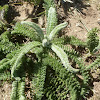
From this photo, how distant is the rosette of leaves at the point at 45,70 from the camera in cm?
174

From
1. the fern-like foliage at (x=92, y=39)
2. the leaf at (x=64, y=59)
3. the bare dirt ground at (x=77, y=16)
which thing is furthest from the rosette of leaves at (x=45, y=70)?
the bare dirt ground at (x=77, y=16)

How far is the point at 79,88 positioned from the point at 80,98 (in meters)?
0.18

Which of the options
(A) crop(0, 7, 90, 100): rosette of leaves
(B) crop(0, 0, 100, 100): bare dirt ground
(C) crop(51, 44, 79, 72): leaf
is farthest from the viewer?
(B) crop(0, 0, 100, 100): bare dirt ground

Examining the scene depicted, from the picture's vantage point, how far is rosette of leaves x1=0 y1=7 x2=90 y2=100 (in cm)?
174

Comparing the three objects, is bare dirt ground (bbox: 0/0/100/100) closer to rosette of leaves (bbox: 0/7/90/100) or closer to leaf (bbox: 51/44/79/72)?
rosette of leaves (bbox: 0/7/90/100)

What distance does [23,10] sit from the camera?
305 centimetres

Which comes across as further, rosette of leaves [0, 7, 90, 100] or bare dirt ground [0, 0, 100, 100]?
bare dirt ground [0, 0, 100, 100]

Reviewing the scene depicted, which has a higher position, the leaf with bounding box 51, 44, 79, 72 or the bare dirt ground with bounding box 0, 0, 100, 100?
the bare dirt ground with bounding box 0, 0, 100, 100

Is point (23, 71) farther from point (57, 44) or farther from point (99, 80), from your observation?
point (99, 80)

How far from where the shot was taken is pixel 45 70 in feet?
6.05

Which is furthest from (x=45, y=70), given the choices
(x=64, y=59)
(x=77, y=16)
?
(x=77, y=16)

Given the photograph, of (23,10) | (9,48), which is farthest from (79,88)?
(23,10)

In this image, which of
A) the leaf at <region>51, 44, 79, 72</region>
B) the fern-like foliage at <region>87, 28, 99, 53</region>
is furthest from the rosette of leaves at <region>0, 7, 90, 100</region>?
the fern-like foliage at <region>87, 28, 99, 53</region>

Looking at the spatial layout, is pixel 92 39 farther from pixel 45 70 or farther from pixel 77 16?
pixel 77 16
